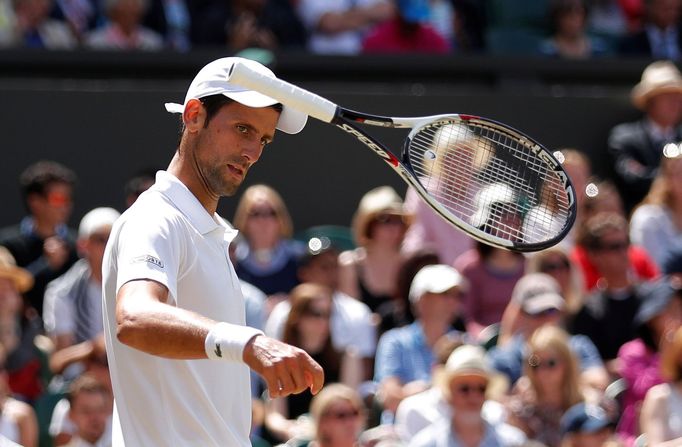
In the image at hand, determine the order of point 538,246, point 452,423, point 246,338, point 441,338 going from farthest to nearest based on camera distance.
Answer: point 441,338, point 452,423, point 538,246, point 246,338

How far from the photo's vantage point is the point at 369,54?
11031mm

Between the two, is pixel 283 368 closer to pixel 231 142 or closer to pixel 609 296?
pixel 231 142

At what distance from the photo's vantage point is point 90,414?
7039 mm

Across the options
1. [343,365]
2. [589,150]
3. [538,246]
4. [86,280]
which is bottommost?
[538,246]

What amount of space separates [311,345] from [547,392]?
1312 millimetres

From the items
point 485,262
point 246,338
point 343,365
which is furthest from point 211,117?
point 485,262

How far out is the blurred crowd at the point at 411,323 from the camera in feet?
23.3

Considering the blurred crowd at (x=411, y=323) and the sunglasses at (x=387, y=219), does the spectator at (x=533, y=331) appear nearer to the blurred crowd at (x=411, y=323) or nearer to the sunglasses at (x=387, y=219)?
the blurred crowd at (x=411, y=323)

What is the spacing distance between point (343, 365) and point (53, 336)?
1675 mm

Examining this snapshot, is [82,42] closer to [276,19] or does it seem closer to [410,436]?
[276,19]

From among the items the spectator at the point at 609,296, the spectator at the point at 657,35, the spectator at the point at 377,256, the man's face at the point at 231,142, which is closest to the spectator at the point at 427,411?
the spectator at the point at 609,296

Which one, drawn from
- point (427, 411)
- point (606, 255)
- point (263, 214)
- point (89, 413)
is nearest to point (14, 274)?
point (89, 413)

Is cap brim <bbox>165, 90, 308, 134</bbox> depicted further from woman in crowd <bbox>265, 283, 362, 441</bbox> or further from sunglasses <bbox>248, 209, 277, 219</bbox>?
sunglasses <bbox>248, 209, 277, 219</bbox>

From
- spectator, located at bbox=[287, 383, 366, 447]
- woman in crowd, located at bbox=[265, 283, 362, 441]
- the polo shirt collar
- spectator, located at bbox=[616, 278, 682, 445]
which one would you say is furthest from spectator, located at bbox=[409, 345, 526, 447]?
the polo shirt collar
